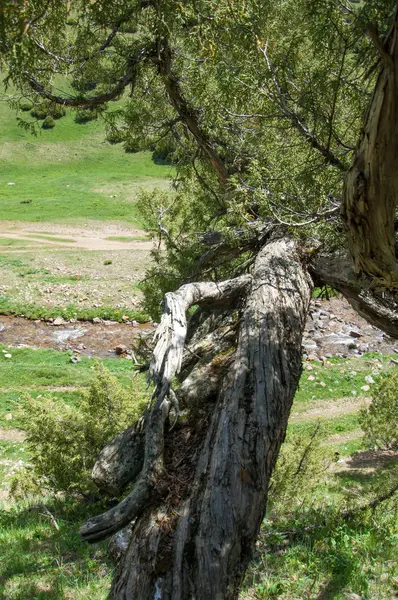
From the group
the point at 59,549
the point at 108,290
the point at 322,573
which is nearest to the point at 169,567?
the point at 322,573

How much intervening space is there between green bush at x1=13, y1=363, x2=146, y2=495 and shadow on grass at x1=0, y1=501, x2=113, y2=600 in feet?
1.89

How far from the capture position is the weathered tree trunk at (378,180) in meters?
3.03

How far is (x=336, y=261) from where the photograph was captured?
22.3 feet

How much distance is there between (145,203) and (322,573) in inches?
431

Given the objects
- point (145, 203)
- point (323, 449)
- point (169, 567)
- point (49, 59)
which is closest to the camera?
point (169, 567)

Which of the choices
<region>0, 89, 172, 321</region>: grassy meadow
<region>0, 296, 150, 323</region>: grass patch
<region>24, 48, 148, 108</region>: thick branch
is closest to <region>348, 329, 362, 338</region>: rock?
<region>0, 296, 150, 323</region>: grass patch

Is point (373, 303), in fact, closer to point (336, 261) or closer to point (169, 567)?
point (336, 261)

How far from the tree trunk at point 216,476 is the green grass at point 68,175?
32.6 metres

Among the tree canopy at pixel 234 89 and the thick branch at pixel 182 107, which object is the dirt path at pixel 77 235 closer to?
the tree canopy at pixel 234 89

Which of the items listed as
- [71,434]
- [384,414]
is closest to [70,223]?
[384,414]

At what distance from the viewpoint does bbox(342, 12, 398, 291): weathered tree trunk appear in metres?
3.03

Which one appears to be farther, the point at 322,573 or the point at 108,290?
the point at 108,290

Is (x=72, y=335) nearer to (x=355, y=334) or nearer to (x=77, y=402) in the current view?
(x=355, y=334)

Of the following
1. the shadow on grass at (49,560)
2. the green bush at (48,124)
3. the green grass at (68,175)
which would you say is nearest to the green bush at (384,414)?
the shadow on grass at (49,560)
